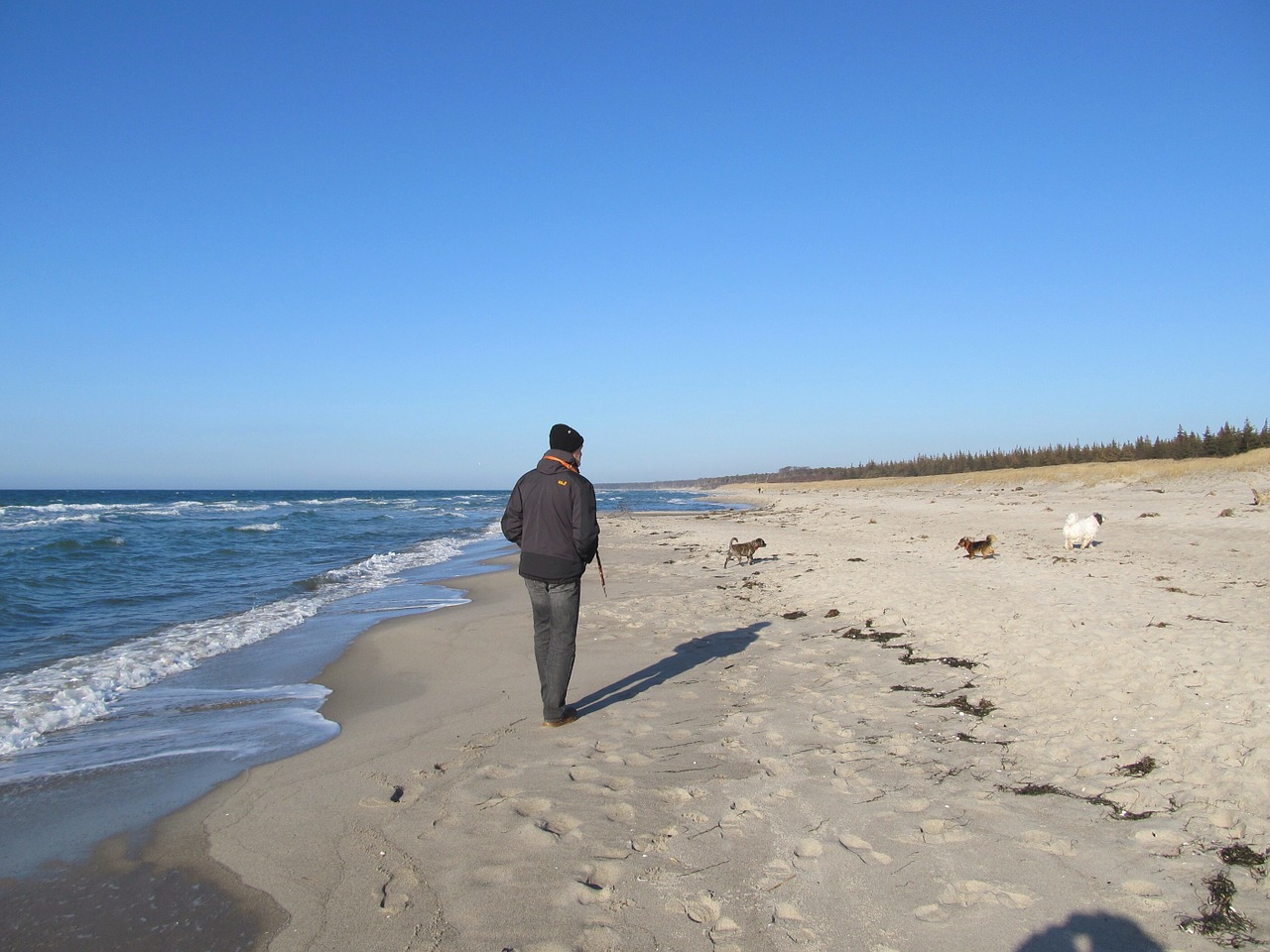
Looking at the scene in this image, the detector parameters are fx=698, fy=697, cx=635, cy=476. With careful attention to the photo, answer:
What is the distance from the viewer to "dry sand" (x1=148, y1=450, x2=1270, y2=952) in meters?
2.77

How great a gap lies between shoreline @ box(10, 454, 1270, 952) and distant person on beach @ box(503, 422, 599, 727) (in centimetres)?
40

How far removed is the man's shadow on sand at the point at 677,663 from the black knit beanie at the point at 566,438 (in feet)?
6.60

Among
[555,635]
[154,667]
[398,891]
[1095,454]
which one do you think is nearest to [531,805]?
[398,891]

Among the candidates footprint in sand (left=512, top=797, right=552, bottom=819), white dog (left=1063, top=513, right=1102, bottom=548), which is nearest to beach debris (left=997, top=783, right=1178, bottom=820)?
footprint in sand (left=512, top=797, right=552, bottom=819)

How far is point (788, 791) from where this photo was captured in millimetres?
3854

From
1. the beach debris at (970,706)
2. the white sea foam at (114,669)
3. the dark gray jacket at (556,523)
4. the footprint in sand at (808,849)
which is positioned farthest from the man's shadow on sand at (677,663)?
the white sea foam at (114,669)

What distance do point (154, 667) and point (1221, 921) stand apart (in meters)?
8.53

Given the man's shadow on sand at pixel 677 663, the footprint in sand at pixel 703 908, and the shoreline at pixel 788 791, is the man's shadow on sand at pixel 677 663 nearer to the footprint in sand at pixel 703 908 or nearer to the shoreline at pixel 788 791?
the shoreline at pixel 788 791

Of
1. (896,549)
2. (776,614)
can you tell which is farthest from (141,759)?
(896,549)

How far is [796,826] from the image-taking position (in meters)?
3.45

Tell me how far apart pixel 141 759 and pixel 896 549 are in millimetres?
13462

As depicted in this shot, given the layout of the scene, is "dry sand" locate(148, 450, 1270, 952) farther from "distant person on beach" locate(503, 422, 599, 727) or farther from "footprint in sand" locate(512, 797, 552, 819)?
"distant person on beach" locate(503, 422, 599, 727)

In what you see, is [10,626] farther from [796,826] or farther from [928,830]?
[928,830]

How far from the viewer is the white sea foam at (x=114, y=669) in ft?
18.3
